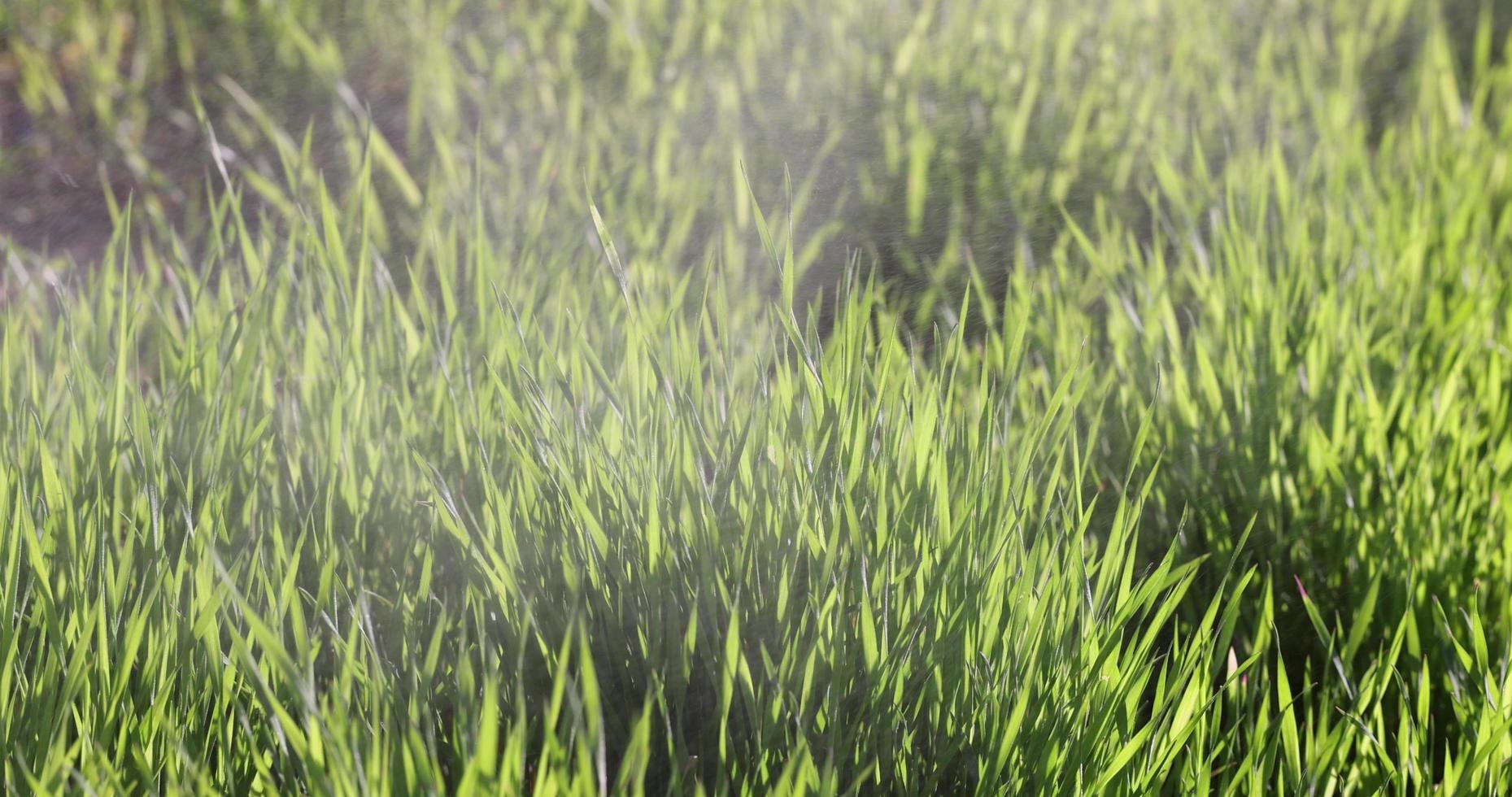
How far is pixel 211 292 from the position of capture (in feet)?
5.02

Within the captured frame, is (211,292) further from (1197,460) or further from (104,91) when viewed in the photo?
(1197,460)

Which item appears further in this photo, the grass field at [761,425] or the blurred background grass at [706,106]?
the blurred background grass at [706,106]

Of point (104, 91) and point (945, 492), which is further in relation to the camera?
point (104, 91)

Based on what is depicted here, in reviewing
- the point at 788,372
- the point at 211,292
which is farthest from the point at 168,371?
the point at 788,372

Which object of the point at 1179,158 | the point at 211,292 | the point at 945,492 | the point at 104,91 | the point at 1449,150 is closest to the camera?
the point at 945,492

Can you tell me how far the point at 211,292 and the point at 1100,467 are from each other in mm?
1084

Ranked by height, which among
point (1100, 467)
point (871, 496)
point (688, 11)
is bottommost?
point (1100, 467)

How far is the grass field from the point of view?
730 millimetres

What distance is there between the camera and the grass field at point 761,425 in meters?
0.73

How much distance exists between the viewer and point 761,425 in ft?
2.69

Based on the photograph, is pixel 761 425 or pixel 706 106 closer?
pixel 761 425

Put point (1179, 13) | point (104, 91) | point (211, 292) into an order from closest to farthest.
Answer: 1. point (211, 292)
2. point (104, 91)
3. point (1179, 13)

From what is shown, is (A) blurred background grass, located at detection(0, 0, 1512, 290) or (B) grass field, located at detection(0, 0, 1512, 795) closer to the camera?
(B) grass field, located at detection(0, 0, 1512, 795)

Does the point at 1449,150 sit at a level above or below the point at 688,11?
below
